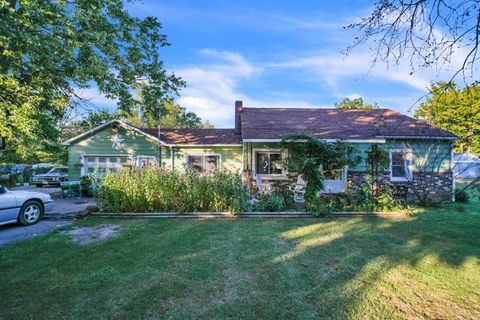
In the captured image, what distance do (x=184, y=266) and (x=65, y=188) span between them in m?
11.5

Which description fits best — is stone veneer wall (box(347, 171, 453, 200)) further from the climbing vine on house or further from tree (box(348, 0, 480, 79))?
tree (box(348, 0, 480, 79))

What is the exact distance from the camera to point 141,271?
12.6 feet

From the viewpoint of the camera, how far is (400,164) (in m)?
12.0

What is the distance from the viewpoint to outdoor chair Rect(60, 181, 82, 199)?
1238cm

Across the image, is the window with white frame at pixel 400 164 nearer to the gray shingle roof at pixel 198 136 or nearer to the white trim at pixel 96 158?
the gray shingle roof at pixel 198 136

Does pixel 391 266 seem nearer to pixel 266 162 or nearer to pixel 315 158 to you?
pixel 315 158

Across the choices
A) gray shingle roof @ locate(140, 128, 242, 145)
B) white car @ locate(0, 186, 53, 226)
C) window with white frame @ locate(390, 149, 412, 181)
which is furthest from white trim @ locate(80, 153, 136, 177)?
window with white frame @ locate(390, 149, 412, 181)

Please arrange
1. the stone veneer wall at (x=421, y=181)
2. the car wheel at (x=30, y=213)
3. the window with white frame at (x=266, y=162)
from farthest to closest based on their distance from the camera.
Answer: the window with white frame at (x=266, y=162), the stone veneer wall at (x=421, y=181), the car wheel at (x=30, y=213)

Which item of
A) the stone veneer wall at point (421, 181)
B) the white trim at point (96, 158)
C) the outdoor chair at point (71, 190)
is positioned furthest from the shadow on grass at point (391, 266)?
the outdoor chair at point (71, 190)

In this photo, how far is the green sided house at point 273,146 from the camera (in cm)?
1141

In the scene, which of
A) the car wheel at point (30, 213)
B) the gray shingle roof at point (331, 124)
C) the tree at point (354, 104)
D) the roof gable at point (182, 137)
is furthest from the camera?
the tree at point (354, 104)

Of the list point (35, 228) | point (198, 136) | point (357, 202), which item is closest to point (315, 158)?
point (357, 202)

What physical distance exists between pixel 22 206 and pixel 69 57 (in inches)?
169

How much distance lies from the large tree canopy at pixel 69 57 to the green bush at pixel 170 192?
10.6 ft
